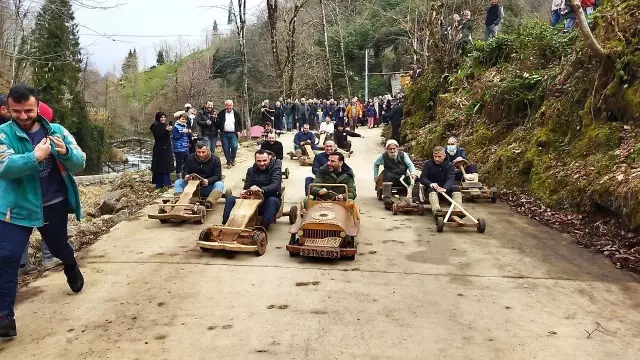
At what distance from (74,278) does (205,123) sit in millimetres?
8690

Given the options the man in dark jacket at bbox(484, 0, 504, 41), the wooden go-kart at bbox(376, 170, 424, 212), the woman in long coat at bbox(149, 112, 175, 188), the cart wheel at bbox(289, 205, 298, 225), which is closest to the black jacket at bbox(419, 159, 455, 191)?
the wooden go-kart at bbox(376, 170, 424, 212)

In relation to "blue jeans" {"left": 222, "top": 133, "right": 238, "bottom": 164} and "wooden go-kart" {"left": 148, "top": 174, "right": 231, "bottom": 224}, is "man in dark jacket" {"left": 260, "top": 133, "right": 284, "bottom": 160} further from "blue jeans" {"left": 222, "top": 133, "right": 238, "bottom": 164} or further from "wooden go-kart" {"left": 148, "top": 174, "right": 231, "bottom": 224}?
"wooden go-kart" {"left": 148, "top": 174, "right": 231, "bottom": 224}

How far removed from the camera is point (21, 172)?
12.8ft

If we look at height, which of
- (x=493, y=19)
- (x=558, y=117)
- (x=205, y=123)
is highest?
(x=493, y=19)

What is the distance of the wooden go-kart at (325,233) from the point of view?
624 cm

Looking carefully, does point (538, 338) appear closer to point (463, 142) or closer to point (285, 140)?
point (463, 142)

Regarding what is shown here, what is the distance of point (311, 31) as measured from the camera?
4162 centimetres

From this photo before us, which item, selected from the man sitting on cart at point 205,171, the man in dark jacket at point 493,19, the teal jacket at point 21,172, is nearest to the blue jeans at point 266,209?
the man sitting on cart at point 205,171

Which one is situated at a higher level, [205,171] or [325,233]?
[205,171]

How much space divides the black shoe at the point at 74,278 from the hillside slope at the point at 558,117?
21.4 feet

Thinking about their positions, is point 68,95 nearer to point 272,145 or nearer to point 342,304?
point 272,145

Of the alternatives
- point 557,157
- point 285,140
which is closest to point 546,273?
point 557,157

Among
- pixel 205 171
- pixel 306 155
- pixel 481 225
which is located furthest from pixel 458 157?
pixel 306 155

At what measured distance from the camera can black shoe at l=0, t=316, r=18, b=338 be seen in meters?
4.09
